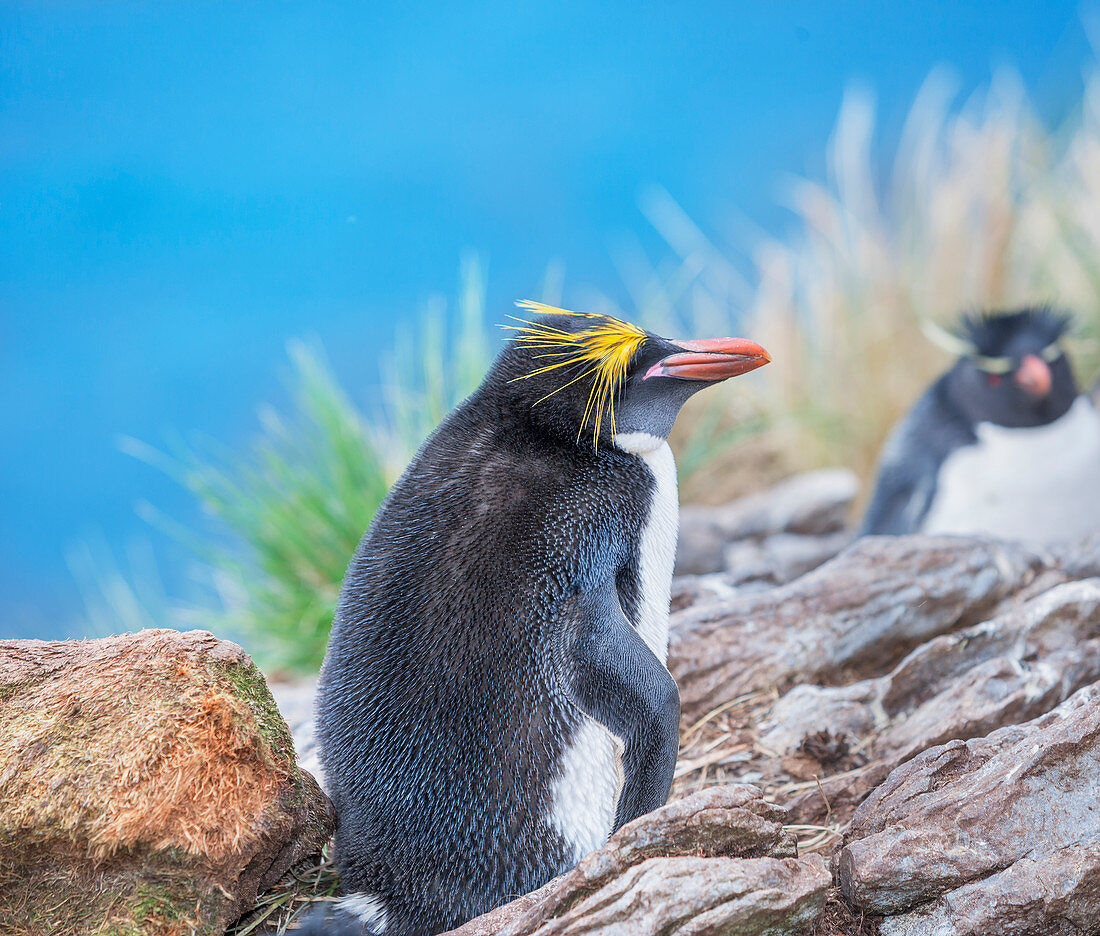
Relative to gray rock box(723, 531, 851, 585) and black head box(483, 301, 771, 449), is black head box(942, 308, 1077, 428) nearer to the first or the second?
gray rock box(723, 531, 851, 585)

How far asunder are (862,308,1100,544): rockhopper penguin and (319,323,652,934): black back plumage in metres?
2.77

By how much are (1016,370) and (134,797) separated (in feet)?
12.2

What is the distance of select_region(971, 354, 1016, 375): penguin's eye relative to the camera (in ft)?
12.8

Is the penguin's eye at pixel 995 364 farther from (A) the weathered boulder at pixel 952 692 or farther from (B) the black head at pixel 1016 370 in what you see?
(A) the weathered boulder at pixel 952 692

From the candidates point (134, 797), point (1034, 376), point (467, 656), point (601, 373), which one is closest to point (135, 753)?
point (134, 797)

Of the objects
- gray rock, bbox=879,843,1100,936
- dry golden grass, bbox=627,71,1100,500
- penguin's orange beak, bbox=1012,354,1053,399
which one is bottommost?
gray rock, bbox=879,843,1100,936

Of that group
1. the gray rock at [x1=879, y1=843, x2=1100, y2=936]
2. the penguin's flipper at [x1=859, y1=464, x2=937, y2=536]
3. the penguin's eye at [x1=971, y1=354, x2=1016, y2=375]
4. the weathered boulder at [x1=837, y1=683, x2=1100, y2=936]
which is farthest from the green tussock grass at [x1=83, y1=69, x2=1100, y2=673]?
the gray rock at [x1=879, y1=843, x2=1100, y2=936]

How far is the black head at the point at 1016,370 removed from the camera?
3.86m

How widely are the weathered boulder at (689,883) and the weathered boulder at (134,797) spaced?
38 cm

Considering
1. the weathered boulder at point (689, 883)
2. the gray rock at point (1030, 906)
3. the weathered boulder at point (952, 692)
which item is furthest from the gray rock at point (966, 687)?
the weathered boulder at point (689, 883)

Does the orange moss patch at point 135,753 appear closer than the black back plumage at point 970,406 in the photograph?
Yes

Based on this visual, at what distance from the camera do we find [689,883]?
120cm

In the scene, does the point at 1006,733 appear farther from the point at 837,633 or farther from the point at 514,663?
the point at 514,663

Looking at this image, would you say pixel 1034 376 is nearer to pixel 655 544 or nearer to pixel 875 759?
pixel 875 759
